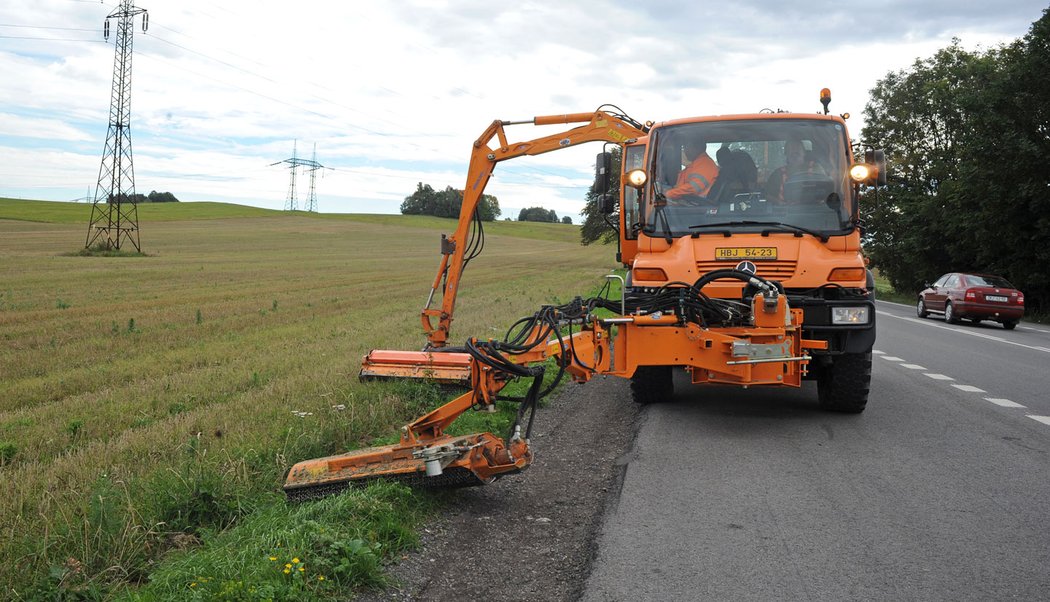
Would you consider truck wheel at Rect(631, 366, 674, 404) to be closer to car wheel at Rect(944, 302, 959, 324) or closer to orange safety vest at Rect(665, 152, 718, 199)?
orange safety vest at Rect(665, 152, 718, 199)

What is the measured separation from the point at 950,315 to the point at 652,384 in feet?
60.7

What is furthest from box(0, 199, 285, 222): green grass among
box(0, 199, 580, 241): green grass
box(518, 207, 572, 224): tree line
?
box(518, 207, 572, 224): tree line

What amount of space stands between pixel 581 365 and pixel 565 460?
0.82m

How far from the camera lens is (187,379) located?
32.3ft

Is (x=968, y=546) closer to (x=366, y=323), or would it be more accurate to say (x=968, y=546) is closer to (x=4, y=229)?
(x=366, y=323)

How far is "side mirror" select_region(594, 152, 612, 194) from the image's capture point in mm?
9219

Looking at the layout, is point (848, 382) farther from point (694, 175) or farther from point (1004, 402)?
point (694, 175)

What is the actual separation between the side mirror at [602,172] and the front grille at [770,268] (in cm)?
176

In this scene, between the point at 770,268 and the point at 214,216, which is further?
the point at 214,216

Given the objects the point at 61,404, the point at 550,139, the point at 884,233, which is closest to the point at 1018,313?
the point at 550,139

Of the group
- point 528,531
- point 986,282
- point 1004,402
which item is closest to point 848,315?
point 1004,402

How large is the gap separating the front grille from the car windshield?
58.8ft

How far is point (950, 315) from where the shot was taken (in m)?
24.0

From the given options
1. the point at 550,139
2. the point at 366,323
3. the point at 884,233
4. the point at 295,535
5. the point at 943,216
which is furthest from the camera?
the point at 884,233
